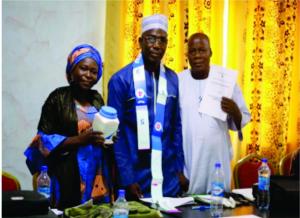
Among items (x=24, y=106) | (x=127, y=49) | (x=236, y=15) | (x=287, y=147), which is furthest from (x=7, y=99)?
(x=287, y=147)

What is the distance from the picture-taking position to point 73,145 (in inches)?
95.7

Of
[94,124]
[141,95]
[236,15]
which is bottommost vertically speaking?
[94,124]

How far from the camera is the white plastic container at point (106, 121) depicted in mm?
2287

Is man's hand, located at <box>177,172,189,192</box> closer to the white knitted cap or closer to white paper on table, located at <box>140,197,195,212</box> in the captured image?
white paper on table, located at <box>140,197,195,212</box>

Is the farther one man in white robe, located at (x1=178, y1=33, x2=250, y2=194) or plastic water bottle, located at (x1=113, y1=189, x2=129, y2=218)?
man in white robe, located at (x1=178, y1=33, x2=250, y2=194)

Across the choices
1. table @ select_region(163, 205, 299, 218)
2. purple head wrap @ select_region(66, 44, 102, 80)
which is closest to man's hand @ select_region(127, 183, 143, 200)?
table @ select_region(163, 205, 299, 218)

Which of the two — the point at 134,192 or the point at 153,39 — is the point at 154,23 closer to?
the point at 153,39

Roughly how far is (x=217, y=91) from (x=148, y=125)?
24.3 inches

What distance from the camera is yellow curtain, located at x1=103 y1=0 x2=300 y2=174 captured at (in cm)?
411

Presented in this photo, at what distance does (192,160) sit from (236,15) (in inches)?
69.8

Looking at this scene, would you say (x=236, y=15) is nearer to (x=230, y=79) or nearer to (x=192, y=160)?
(x=230, y=79)

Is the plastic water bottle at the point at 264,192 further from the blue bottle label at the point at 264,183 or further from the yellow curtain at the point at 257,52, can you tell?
the yellow curtain at the point at 257,52

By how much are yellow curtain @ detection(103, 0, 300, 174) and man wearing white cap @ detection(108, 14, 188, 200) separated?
126cm

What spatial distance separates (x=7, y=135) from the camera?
3875 mm
